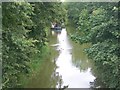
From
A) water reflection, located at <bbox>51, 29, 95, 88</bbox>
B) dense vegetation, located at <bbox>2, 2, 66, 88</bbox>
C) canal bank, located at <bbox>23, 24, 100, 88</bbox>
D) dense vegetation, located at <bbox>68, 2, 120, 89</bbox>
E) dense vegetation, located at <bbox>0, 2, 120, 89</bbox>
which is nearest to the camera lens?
dense vegetation, located at <bbox>2, 2, 66, 88</bbox>

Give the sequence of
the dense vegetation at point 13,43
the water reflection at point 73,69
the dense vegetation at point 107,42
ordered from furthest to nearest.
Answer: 1. the water reflection at point 73,69
2. the dense vegetation at point 107,42
3. the dense vegetation at point 13,43

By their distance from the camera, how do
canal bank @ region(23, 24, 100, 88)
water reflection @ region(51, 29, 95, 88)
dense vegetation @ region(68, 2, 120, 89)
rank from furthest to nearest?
1. water reflection @ region(51, 29, 95, 88)
2. canal bank @ region(23, 24, 100, 88)
3. dense vegetation @ region(68, 2, 120, 89)

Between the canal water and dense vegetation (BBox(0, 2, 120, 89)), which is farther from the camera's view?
the canal water

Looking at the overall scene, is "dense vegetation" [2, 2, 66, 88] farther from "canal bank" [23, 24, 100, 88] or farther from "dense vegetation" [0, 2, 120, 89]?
"canal bank" [23, 24, 100, 88]

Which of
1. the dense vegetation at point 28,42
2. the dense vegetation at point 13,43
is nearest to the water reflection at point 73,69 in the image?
the dense vegetation at point 28,42

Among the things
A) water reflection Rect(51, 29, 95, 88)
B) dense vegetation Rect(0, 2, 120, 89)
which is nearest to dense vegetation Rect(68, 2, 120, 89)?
dense vegetation Rect(0, 2, 120, 89)

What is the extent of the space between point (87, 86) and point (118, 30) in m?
6.01

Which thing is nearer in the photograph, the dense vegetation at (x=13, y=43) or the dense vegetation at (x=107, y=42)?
the dense vegetation at (x=13, y=43)

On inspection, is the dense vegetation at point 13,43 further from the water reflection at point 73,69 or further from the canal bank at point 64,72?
the water reflection at point 73,69

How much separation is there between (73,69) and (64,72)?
43.5 inches

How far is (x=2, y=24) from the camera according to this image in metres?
11.4

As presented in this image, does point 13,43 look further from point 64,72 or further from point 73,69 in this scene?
point 73,69

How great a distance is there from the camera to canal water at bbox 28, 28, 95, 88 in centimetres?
Answer: 1769

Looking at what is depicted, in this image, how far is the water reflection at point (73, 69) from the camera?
18.2 meters
